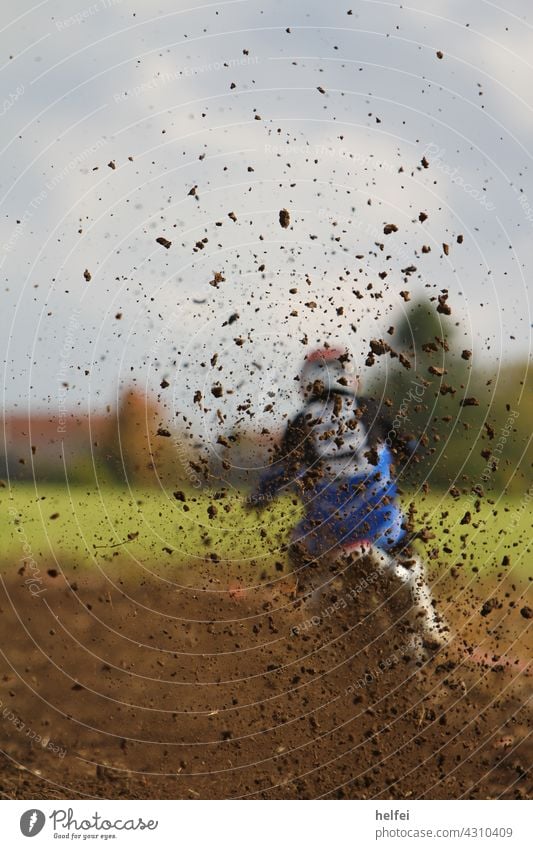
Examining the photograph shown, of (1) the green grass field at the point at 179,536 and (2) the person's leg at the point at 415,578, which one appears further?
(1) the green grass field at the point at 179,536

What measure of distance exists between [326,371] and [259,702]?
261cm

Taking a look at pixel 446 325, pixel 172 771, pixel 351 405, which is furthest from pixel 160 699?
pixel 446 325

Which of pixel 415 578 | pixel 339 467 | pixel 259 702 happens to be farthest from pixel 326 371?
pixel 259 702

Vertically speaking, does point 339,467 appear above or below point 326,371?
below

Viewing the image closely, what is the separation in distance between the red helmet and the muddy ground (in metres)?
1.54

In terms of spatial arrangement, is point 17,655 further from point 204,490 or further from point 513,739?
point 513,739

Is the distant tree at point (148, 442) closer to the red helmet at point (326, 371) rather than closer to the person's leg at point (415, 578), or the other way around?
the red helmet at point (326, 371)

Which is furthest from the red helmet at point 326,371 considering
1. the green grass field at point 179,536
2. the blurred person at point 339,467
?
the green grass field at point 179,536

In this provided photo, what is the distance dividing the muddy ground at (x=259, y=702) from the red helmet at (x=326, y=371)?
1.54 meters

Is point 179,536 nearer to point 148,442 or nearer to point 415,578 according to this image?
point 148,442

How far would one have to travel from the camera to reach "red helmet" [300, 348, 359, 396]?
6953 millimetres

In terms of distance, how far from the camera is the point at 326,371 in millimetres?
7020

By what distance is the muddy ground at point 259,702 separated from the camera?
18.7 feet

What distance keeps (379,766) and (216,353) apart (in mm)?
3236
